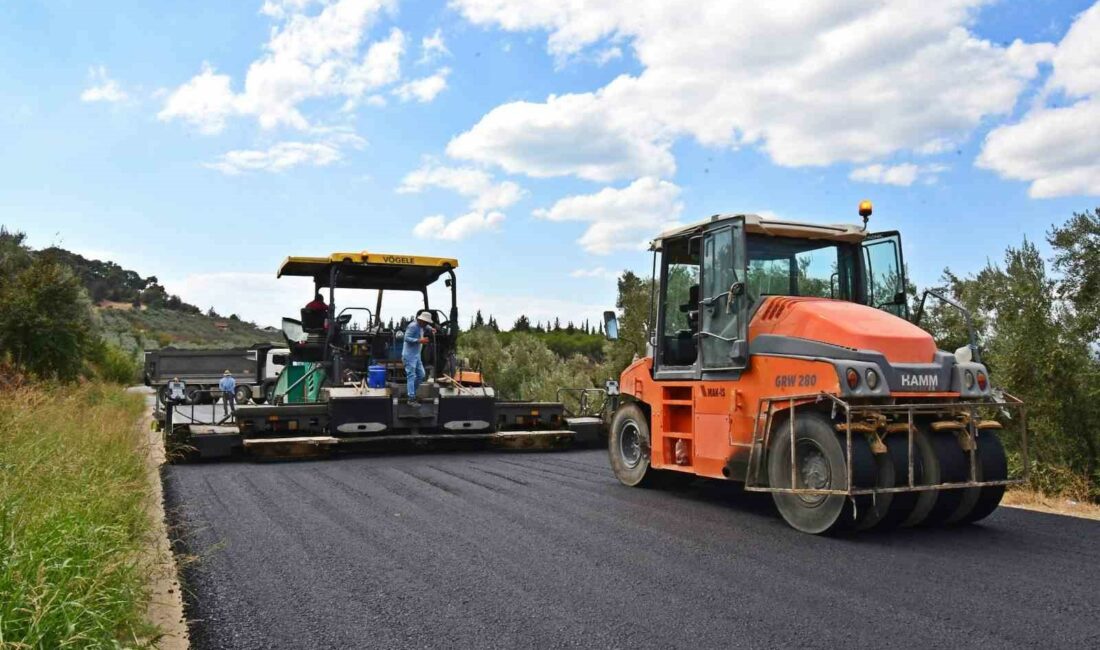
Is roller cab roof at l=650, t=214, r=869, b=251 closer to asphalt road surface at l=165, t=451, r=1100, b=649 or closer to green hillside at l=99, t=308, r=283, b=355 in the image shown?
asphalt road surface at l=165, t=451, r=1100, b=649

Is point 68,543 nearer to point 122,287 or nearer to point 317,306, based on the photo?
point 317,306

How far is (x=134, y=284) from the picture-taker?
249 feet

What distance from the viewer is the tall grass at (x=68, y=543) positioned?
3229 millimetres

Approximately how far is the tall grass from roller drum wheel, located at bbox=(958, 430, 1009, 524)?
569 cm

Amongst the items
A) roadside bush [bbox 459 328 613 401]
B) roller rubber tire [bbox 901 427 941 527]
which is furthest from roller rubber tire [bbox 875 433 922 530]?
roadside bush [bbox 459 328 613 401]

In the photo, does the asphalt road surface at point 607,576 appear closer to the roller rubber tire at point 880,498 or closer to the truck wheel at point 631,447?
the roller rubber tire at point 880,498

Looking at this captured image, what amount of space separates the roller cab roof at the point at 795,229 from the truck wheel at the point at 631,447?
203cm

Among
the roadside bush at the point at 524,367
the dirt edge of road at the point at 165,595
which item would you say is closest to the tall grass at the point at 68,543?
the dirt edge of road at the point at 165,595

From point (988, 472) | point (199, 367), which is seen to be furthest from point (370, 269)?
point (199, 367)

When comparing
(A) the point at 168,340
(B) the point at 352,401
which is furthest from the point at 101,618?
(A) the point at 168,340

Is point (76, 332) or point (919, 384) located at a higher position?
point (76, 332)

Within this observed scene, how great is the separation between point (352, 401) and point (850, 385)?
305 inches

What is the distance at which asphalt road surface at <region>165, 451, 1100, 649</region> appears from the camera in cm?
413

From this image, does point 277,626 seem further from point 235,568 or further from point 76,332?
point 76,332
